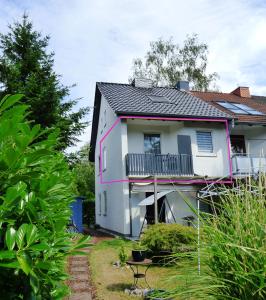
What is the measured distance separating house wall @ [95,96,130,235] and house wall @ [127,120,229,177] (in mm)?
921

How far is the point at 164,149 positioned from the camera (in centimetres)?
1778

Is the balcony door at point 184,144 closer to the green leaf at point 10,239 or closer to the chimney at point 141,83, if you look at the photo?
the chimney at point 141,83

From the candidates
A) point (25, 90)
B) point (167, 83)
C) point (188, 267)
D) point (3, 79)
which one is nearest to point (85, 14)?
point (188, 267)

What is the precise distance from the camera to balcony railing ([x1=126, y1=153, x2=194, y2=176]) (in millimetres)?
15648

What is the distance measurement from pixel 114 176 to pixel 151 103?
4.42 metres

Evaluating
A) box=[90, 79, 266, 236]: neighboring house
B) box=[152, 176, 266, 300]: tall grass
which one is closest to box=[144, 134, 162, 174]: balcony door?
box=[90, 79, 266, 236]: neighboring house

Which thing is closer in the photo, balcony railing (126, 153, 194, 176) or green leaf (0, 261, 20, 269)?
green leaf (0, 261, 20, 269)

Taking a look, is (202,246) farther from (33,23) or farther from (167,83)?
(167,83)

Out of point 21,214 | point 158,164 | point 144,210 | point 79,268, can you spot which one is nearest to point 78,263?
point 79,268

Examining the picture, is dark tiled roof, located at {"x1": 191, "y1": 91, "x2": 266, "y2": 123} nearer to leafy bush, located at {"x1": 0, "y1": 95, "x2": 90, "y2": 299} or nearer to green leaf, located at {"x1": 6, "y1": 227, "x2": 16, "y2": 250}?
leafy bush, located at {"x1": 0, "y1": 95, "x2": 90, "y2": 299}

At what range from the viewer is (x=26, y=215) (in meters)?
1.62

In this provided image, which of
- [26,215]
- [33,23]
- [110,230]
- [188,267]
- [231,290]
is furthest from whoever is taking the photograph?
[110,230]

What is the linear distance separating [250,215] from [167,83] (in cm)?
2868

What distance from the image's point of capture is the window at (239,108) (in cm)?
1969
